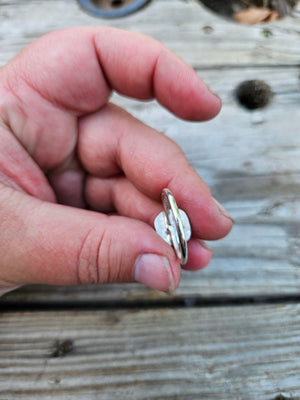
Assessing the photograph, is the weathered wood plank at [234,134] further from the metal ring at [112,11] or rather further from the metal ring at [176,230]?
the metal ring at [176,230]

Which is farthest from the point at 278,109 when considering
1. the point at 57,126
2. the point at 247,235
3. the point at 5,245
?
the point at 5,245

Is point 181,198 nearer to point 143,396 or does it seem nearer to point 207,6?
point 143,396

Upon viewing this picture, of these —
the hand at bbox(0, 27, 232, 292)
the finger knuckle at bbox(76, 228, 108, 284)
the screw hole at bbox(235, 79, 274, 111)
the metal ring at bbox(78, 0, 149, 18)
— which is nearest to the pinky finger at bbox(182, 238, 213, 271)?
the hand at bbox(0, 27, 232, 292)

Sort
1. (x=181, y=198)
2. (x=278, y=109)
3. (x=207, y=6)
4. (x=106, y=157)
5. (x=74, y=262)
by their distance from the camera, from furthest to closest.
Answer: (x=207, y=6), (x=278, y=109), (x=106, y=157), (x=181, y=198), (x=74, y=262)

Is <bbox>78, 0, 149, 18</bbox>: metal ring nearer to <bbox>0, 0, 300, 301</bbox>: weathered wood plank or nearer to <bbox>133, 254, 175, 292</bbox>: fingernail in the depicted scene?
<bbox>0, 0, 300, 301</bbox>: weathered wood plank

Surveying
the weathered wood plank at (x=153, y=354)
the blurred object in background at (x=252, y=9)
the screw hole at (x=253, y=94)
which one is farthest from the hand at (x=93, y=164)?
the blurred object in background at (x=252, y=9)

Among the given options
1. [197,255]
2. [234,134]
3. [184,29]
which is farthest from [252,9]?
[197,255]
